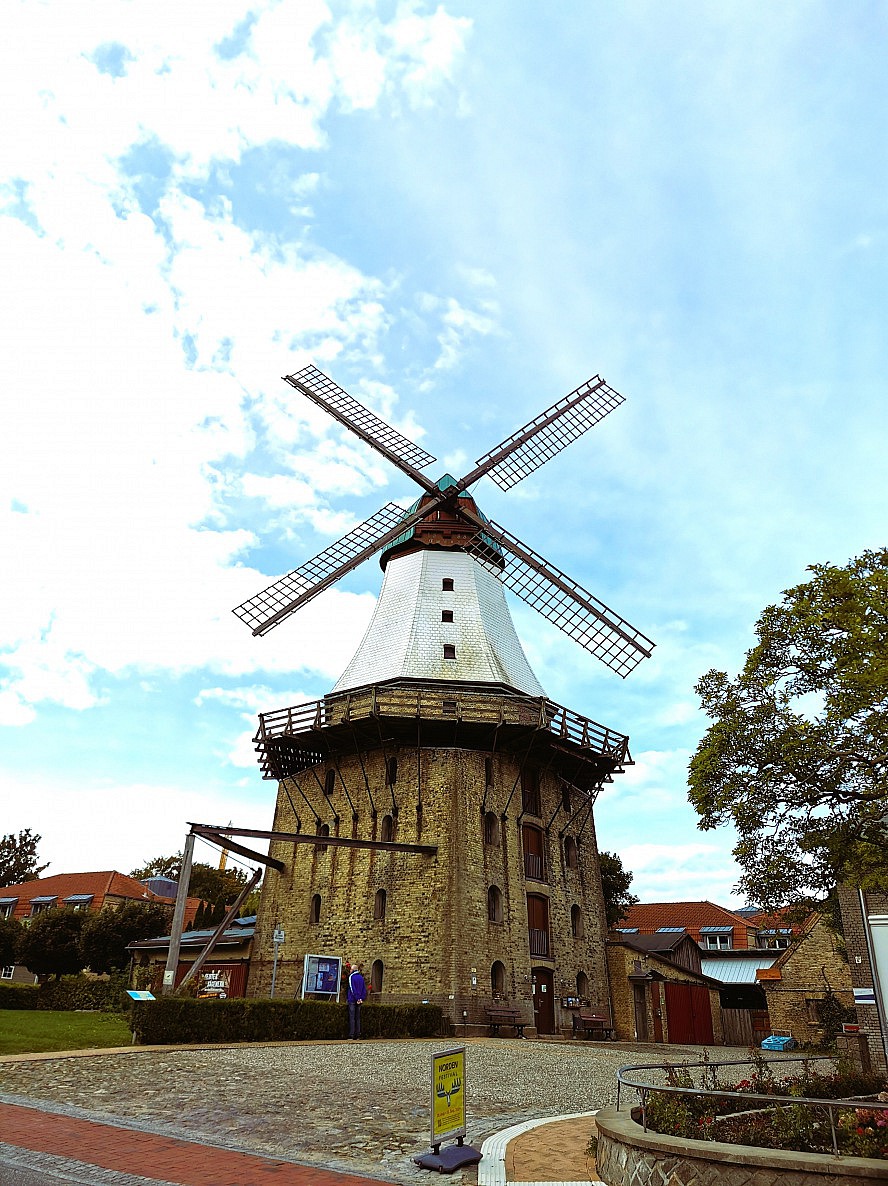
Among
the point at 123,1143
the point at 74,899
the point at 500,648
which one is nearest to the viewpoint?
the point at 123,1143

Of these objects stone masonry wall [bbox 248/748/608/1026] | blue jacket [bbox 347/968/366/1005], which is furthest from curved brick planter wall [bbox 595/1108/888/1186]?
stone masonry wall [bbox 248/748/608/1026]

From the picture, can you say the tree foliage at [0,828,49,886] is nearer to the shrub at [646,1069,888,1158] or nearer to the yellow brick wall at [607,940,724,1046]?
the yellow brick wall at [607,940,724,1046]

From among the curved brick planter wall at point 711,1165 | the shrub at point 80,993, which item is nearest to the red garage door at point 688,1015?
the shrub at point 80,993

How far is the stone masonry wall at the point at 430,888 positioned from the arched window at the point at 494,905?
0.59 feet

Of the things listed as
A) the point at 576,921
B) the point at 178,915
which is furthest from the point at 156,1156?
the point at 576,921

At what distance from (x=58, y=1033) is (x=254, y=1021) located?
4193 mm

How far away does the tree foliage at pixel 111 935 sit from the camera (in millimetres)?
36688

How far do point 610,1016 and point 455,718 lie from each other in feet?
38.7

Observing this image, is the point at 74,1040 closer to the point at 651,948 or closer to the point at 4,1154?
the point at 4,1154

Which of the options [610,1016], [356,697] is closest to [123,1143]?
[356,697]

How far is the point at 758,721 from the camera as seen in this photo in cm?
1320

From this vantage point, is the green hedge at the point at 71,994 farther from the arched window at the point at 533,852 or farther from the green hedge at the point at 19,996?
the arched window at the point at 533,852

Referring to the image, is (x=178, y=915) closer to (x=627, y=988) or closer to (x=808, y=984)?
(x=627, y=988)

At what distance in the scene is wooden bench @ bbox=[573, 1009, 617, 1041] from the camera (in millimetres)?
26859
